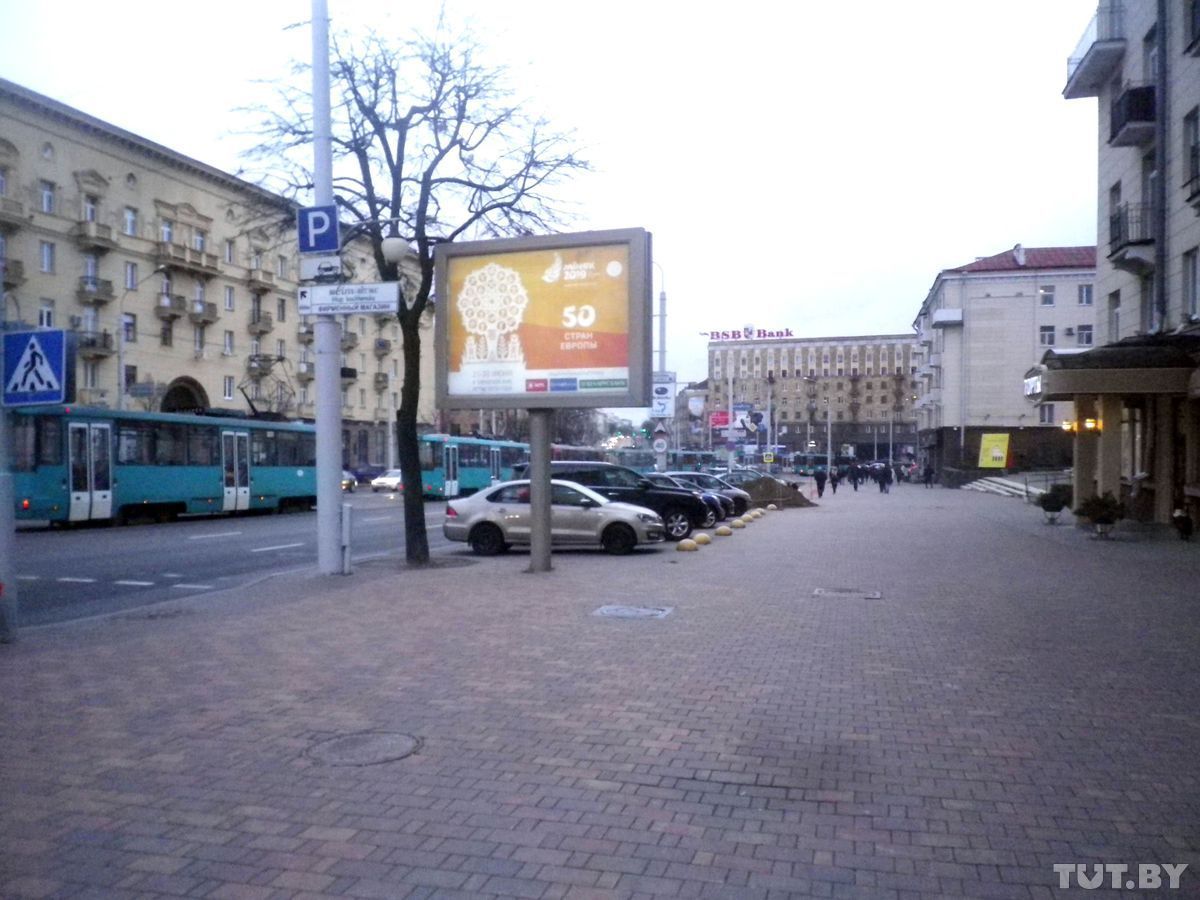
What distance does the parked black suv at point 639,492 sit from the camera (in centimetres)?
2384

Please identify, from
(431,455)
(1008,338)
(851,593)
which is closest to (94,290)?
(431,455)

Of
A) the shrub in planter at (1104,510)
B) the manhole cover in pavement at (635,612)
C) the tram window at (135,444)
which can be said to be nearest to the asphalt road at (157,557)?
the tram window at (135,444)

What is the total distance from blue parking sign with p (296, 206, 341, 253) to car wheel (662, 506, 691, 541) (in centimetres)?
1114

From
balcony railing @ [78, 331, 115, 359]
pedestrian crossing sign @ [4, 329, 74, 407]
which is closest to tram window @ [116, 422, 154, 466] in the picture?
balcony railing @ [78, 331, 115, 359]

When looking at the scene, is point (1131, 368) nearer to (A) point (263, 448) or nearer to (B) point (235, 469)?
(B) point (235, 469)

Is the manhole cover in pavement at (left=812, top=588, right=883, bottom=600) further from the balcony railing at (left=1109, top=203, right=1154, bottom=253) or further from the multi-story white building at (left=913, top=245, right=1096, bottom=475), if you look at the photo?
the multi-story white building at (left=913, top=245, right=1096, bottom=475)

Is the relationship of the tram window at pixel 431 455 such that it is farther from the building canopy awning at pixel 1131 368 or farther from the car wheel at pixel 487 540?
the building canopy awning at pixel 1131 368

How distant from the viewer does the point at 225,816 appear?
5.20 m

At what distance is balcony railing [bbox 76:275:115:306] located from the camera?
40.4 metres

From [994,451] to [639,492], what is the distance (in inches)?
1727

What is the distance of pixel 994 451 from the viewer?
203 ft

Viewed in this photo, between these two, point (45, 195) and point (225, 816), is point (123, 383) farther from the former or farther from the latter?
point (225, 816)

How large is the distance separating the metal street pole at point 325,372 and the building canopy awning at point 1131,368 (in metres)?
15.0

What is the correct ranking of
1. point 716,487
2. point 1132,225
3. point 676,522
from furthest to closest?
point 716,487, point 1132,225, point 676,522
